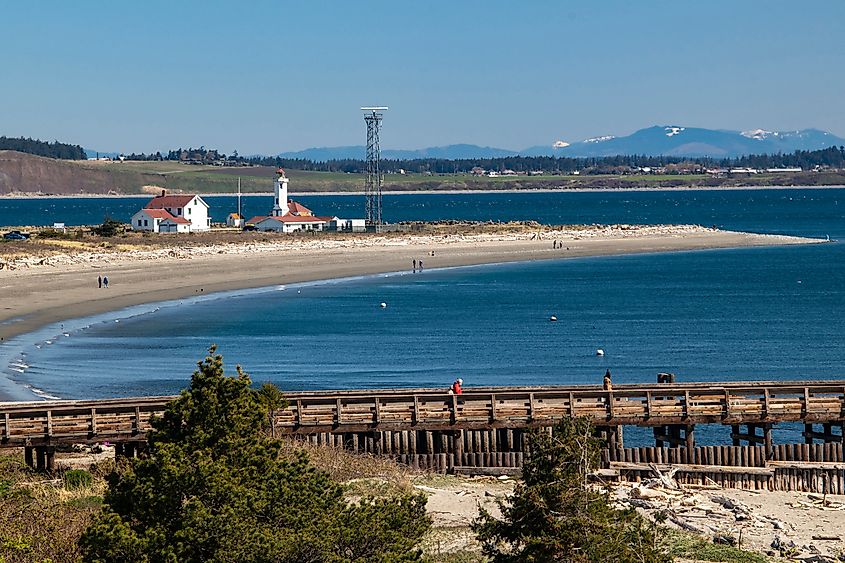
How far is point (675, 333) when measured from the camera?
6128cm

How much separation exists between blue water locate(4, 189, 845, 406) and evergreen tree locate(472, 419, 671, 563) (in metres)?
27.4

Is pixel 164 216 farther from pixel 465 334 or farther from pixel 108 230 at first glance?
pixel 465 334

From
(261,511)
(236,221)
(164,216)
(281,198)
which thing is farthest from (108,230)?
(261,511)

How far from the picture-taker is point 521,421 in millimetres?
28125

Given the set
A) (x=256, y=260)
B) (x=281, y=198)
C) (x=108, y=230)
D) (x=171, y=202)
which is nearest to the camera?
(x=256, y=260)

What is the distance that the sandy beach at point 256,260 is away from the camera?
6850 cm

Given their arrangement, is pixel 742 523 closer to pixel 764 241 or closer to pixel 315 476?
pixel 315 476

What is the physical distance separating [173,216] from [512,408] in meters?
92.2

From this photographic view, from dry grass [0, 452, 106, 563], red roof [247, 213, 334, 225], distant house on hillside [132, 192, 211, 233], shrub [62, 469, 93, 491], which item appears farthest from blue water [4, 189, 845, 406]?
red roof [247, 213, 334, 225]

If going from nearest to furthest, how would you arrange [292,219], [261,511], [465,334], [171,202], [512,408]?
[261,511] → [512,408] → [465,334] → [171,202] → [292,219]

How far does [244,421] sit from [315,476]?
113 cm

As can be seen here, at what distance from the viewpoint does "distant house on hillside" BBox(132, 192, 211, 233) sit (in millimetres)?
115688

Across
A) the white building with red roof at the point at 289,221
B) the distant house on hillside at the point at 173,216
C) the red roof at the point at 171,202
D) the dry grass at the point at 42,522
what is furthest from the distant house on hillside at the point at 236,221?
the dry grass at the point at 42,522

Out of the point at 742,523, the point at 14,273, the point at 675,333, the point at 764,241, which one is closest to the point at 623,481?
the point at 742,523
